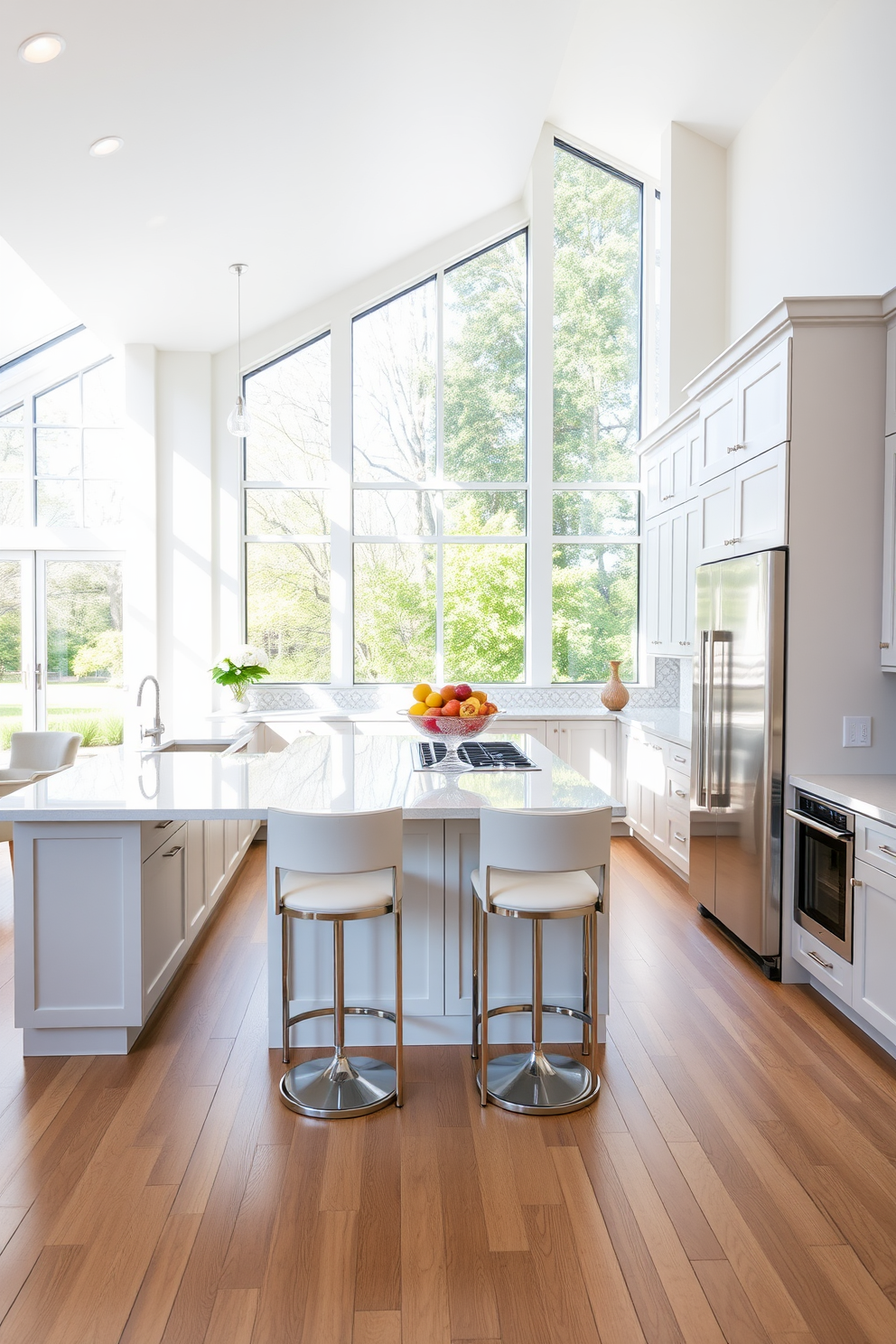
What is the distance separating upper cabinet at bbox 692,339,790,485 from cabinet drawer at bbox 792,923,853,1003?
1.93 m

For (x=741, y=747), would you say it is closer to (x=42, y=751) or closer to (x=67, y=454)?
(x=42, y=751)

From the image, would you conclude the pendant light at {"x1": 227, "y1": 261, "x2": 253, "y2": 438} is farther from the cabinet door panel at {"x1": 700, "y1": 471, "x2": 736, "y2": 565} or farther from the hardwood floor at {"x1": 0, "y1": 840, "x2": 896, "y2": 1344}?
the hardwood floor at {"x1": 0, "y1": 840, "x2": 896, "y2": 1344}

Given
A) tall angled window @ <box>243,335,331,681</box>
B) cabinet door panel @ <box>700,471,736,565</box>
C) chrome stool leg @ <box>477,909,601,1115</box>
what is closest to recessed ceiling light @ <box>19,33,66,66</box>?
cabinet door panel @ <box>700,471,736,565</box>

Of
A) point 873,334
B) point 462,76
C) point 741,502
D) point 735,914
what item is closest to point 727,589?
point 741,502

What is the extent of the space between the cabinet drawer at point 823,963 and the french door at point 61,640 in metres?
4.87

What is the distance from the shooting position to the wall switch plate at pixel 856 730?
355 centimetres

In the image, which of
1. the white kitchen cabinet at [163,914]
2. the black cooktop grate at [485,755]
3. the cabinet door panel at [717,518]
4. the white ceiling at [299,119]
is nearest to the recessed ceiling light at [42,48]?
the white ceiling at [299,119]

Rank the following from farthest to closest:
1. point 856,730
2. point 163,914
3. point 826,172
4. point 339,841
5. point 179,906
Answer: point 826,172, point 856,730, point 179,906, point 163,914, point 339,841

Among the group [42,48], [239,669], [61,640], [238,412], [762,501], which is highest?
[42,48]

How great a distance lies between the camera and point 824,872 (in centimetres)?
331

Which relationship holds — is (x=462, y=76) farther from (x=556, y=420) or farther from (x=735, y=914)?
(x=735, y=914)

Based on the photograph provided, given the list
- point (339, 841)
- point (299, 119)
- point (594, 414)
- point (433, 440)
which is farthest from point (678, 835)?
point (299, 119)

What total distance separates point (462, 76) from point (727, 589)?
10.2 ft

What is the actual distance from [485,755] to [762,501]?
158cm
